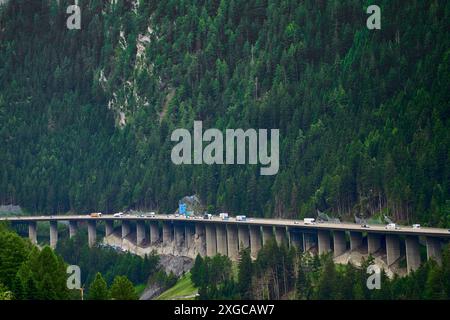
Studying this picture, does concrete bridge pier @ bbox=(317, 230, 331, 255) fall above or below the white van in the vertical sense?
below

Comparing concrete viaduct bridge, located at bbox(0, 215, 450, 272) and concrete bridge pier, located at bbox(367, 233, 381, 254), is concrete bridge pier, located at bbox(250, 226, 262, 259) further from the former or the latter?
concrete bridge pier, located at bbox(367, 233, 381, 254)

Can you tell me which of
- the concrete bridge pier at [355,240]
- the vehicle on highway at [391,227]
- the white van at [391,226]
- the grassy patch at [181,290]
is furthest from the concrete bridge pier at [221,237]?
the white van at [391,226]

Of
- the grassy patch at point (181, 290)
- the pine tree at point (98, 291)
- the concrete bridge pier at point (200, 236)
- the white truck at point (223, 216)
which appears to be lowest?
the grassy patch at point (181, 290)

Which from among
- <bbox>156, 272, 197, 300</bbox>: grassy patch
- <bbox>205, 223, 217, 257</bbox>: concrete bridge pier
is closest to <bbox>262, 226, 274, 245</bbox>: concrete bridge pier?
<bbox>156, 272, 197, 300</bbox>: grassy patch

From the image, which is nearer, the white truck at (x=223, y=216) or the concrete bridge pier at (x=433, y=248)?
the concrete bridge pier at (x=433, y=248)

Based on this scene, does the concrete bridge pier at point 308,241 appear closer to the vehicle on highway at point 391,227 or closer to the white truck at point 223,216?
the vehicle on highway at point 391,227

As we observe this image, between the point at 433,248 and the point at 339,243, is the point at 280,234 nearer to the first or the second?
the point at 339,243

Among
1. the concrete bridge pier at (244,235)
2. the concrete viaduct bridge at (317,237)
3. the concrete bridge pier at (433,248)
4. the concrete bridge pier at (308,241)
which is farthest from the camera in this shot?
the concrete bridge pier at (244,235)

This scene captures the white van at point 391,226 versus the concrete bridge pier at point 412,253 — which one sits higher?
the white van at point 391,226
